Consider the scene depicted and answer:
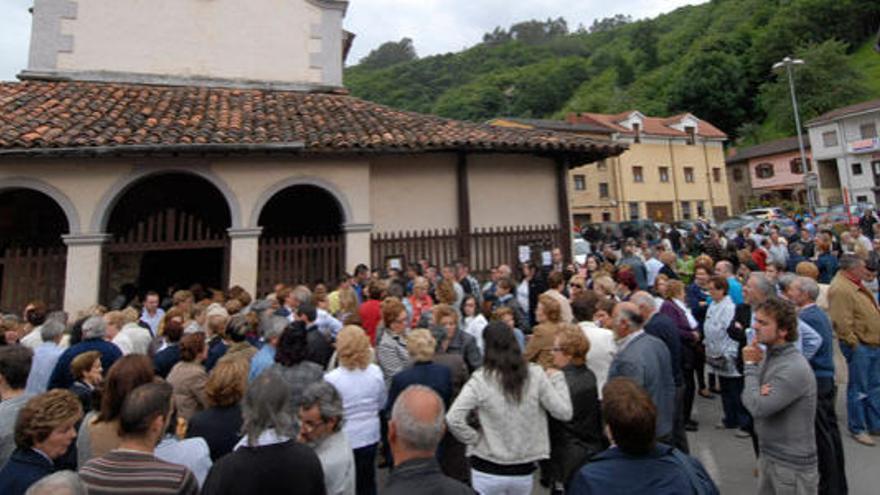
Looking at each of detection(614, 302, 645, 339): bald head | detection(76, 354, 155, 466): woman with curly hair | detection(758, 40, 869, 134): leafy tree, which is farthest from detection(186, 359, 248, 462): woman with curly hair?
detection(758, 40, 869, 134): leafy tree

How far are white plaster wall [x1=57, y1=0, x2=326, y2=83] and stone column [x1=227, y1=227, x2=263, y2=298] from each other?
6092 mm

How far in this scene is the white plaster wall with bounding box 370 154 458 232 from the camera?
11016 mm

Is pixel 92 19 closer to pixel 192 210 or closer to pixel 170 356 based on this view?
pixel 192 210

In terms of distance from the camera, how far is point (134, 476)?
79.4 inches

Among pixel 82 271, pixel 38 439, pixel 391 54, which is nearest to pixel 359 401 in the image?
pixel 38 439

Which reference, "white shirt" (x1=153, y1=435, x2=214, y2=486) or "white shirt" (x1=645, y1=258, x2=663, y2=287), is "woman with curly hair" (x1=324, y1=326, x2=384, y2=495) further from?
"white shirt" (x1=645, y1=258, x2=663, y2=287)

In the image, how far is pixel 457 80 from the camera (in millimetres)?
90688

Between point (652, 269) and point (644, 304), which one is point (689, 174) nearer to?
point (652, 269)

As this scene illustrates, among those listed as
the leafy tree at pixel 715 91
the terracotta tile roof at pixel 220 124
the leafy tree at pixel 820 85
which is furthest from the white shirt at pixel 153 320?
the leafy tree at pixel 715 91

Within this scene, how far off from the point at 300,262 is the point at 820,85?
2513 inches

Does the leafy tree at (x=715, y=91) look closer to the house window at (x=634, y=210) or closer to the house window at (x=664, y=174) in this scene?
the house window at (x=664, y=174)

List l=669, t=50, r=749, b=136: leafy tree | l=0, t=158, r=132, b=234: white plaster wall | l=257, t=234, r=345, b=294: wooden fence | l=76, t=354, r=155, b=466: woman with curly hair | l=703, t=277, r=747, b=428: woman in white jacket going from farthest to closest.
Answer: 1. l=669, t=50, r=749, b=136: leafy tree
2. l=257, t=234, r=345, b=294: wooden fence
3. l=0, t=158, r=132, b=234: white plaster wall
4. l=703, t=277, r=747, b=428: woman in white jacket
5. l=76, t=354, r=155, b=466: woman with curly hair

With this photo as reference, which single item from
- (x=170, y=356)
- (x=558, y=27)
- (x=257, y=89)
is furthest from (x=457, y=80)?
(x=170, y=356)

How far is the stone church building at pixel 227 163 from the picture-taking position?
8.80m
